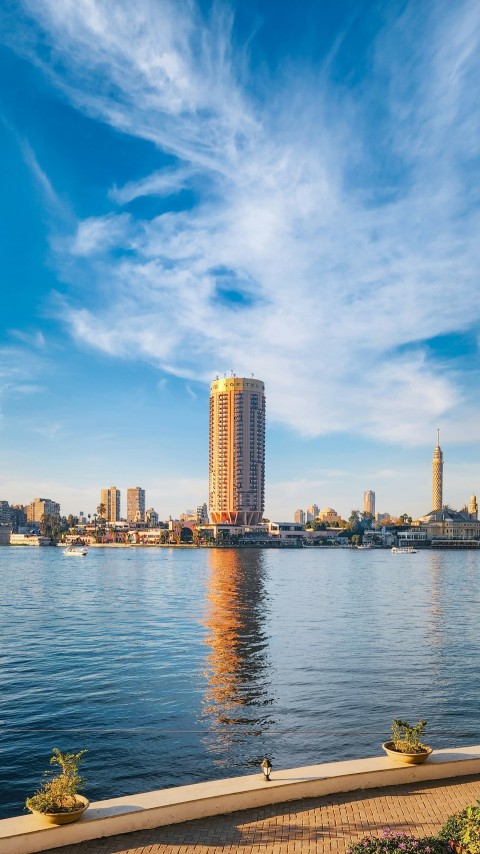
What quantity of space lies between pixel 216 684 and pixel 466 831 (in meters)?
31.6

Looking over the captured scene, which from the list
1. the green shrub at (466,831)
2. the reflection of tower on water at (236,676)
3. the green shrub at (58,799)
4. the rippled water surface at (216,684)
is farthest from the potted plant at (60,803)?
the reflection of tower on water at (236,676)

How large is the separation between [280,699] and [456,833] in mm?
27300

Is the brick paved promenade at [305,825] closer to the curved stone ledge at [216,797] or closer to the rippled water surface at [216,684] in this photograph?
the curved stone ledge at [216,797]

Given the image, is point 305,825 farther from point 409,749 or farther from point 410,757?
point 409,749

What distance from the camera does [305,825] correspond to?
55.7 feet

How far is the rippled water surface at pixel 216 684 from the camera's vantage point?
3111 centimetres

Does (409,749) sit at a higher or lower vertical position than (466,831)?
lower

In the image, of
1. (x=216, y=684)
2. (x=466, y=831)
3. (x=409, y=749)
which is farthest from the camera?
(x=216, y=684)

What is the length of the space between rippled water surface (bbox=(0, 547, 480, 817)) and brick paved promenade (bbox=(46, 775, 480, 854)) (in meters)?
11.0

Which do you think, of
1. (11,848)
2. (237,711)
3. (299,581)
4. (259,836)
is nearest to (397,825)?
(259,836)

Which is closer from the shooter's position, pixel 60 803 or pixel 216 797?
pixel 60 803

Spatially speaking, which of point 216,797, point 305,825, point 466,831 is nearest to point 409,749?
point 305,825

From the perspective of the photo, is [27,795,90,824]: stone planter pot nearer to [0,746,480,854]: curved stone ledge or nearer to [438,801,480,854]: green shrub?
[0,746,480,854]: curved stone ledge

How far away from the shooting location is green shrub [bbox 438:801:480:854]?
14.2 metres
